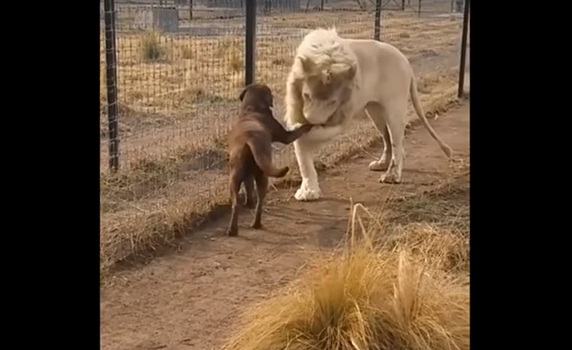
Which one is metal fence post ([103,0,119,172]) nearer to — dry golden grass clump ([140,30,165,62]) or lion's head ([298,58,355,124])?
lion's head ([298,58,355,124])

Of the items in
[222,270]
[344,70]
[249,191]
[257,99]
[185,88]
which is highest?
[344,70]

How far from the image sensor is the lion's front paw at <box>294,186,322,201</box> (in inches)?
158

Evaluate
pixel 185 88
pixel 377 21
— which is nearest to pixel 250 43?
pixel 185 88

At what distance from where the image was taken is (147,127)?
506 centimetres

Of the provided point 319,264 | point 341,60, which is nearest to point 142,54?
point 341,60

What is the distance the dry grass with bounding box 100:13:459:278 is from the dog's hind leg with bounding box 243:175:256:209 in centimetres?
14

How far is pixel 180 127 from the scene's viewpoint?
202 inches

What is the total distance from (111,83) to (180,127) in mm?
1202

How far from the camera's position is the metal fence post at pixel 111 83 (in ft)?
12.4

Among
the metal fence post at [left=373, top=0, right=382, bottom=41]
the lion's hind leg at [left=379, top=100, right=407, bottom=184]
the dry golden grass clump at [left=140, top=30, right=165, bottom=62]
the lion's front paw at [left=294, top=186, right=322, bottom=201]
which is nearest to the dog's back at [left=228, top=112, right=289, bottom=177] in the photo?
the lion's front paw at [left=294, top=186, right=322, bottom=201]

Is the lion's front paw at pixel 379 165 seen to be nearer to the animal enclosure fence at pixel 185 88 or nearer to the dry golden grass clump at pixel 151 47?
the animal enclosure fence at pixel 185 88

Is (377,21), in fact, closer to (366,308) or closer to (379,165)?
(379,165)
